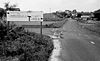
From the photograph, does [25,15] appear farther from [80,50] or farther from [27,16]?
[80,50]

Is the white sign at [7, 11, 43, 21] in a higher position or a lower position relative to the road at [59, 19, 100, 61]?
higher

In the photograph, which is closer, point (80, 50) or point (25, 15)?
point (80, 50)

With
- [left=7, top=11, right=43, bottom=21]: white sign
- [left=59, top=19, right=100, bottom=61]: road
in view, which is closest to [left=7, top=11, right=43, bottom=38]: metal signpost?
[left=7, top=11, right=43, bottom=21]: white sign

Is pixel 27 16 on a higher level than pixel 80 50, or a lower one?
higher

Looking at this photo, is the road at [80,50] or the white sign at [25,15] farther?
the white sign at [25,15]

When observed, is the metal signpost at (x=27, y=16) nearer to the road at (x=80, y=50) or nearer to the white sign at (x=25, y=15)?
the white sign at (x=25, y=15)

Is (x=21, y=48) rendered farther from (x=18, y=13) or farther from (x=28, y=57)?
(x=18, y=13)

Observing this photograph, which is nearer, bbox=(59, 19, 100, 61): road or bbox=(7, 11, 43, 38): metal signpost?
bbox=(59, 19, 100, 61): road

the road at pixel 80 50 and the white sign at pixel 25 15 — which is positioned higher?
the white sign at pixel 25 15

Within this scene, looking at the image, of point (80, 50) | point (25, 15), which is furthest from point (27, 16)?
point (80, 50)

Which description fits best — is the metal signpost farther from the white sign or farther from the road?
the road

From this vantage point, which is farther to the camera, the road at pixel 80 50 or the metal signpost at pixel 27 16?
the metal signpost at pixel 27 16

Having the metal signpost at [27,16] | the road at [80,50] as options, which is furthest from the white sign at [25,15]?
the road at [80,50]

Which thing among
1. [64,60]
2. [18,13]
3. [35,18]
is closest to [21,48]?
[64,60]
